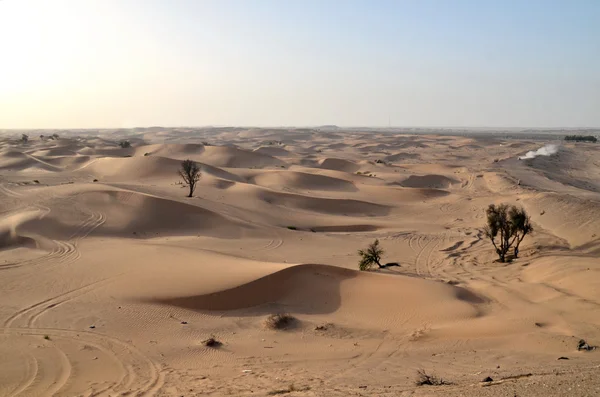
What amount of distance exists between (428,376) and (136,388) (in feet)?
14.5

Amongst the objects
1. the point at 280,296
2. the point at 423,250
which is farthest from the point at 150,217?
the point at 423,250

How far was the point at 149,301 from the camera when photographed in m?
12.1

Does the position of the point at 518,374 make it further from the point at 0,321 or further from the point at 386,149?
the point at 386,149

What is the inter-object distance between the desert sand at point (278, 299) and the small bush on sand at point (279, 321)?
198 mm

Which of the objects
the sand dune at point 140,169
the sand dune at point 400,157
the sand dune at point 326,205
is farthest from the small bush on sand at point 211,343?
the sand dune at point 400,157

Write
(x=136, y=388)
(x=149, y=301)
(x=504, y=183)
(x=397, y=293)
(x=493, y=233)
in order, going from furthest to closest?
1. (x=504, y=183)
2. (x=493, y=233)
3. (x=397, y=293)
4. (x=149, y=301)
5. (x=136, y=388)

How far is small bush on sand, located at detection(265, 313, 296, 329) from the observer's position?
1108 centimetres

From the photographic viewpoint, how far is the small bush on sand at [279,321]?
11078 millimetres

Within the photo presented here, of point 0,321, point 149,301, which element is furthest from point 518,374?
point 0,321

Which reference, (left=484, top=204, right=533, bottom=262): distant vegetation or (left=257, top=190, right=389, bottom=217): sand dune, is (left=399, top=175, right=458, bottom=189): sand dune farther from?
(left=484, top=204, right=533, bottom=262): distant vegetation

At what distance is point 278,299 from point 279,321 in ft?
5.89

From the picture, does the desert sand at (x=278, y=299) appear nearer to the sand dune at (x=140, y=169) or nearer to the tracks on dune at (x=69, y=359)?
the tracks on dune at (x=69, y=359)

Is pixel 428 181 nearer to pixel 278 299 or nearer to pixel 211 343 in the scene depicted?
pixel 278 299

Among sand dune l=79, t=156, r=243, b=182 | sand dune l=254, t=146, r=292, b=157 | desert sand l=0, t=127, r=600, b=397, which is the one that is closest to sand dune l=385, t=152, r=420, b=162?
sand dune l=254, t=146, r=292, b=157
